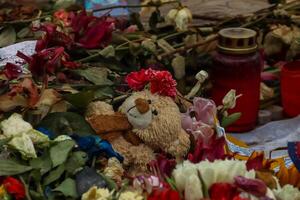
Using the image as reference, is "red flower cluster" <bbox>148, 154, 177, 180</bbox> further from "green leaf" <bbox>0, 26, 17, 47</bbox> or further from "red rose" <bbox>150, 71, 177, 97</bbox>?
"green leaf" <bbox>0, 26, 17, 47</bbox>

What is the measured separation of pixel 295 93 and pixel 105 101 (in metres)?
0.56

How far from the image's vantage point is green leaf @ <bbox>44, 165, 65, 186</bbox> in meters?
0.74

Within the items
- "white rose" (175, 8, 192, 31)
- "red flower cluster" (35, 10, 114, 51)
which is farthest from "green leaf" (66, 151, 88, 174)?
"white rose" (175, 8, 192, 31)

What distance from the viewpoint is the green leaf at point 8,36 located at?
1.22 m

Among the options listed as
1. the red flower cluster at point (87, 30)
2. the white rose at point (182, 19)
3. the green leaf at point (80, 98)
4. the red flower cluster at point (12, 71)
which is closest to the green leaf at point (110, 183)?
the green leaf at point (80, 98)

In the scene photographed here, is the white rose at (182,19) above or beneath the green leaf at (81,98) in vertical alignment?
beneath

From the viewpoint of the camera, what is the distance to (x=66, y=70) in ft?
3.39

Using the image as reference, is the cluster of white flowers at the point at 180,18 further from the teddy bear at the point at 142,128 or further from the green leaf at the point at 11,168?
the green leaf at the point at 11,168

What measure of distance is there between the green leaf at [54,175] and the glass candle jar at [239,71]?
0.56 meters

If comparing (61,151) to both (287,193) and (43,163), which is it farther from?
(287,193)

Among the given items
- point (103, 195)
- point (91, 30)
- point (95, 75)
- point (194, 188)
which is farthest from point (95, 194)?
point (91, 30)

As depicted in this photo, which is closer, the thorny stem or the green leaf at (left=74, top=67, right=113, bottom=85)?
the green leaf at (left=74, top=67, right=113, bottom=85)

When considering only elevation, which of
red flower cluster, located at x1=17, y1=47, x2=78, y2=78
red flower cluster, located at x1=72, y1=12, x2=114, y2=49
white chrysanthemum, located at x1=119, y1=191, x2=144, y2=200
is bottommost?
red flower cluster, located at x1=72, y1=12, x2=114, y2=49

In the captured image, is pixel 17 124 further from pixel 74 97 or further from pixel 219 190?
pixel 219 190
